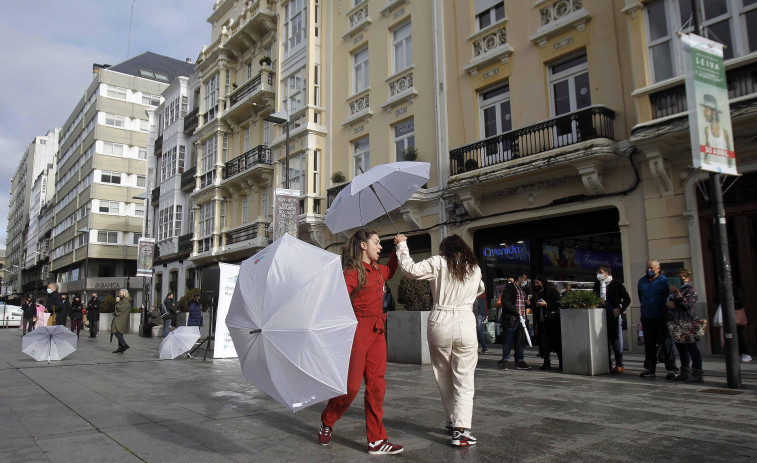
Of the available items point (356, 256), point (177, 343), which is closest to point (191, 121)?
point (177, 343)

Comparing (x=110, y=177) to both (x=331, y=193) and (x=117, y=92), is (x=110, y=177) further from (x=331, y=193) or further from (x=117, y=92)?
(x=331, y=193)

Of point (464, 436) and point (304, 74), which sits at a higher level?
point (304, 74)

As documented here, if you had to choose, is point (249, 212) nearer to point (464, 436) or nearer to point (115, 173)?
point (464, 436)

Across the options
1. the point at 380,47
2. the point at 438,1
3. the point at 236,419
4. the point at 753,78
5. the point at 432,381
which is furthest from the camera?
the point at 380,47

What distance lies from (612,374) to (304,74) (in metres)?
19.0

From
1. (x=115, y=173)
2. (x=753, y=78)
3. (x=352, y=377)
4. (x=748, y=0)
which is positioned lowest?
(x=352, y=377)

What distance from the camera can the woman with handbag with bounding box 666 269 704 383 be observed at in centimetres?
777

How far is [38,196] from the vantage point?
86.4 metres

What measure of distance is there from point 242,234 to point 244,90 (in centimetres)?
782

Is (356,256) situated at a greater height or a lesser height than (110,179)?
lesser

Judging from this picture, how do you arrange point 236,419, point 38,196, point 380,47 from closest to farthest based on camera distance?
point 236,419, point 380,47, point 38,196

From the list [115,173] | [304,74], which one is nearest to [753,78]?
[304,74]

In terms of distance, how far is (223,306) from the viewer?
1224 centimetres

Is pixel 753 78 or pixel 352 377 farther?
pixel 753 78
